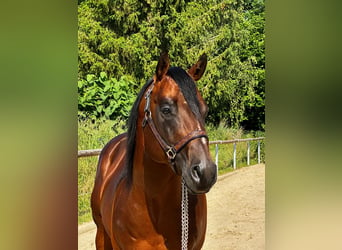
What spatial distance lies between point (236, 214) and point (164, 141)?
331 cm

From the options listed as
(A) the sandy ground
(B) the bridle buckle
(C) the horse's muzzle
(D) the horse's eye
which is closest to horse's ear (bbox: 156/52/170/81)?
(D) the horse's eye

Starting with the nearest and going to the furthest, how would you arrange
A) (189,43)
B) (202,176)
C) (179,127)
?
(202,176)
(179,127)
(189,43)

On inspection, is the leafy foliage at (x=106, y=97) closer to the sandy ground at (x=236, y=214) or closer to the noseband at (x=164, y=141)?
the sandy ground at (x=236, y=214)

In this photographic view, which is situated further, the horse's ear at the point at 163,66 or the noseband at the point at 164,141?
the horse's ear at the point at 163,66

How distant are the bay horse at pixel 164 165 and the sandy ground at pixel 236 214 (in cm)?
211

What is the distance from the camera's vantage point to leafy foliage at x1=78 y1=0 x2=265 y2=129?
12.4 feet

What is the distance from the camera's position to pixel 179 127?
132 centimetres

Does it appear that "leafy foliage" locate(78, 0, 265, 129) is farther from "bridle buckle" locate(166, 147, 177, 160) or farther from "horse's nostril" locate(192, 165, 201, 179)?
"horse's nostril" locate(192, 165, 201, 179)

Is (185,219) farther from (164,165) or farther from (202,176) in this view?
(202,176)

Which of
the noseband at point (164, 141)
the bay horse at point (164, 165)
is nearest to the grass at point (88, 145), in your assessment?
the bay horse at point (164, 165)

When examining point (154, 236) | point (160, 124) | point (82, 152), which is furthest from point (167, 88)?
point (82, 152)

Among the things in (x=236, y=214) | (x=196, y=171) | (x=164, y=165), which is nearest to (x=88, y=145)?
(x=236, y=214)

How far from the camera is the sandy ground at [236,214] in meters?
3.93
